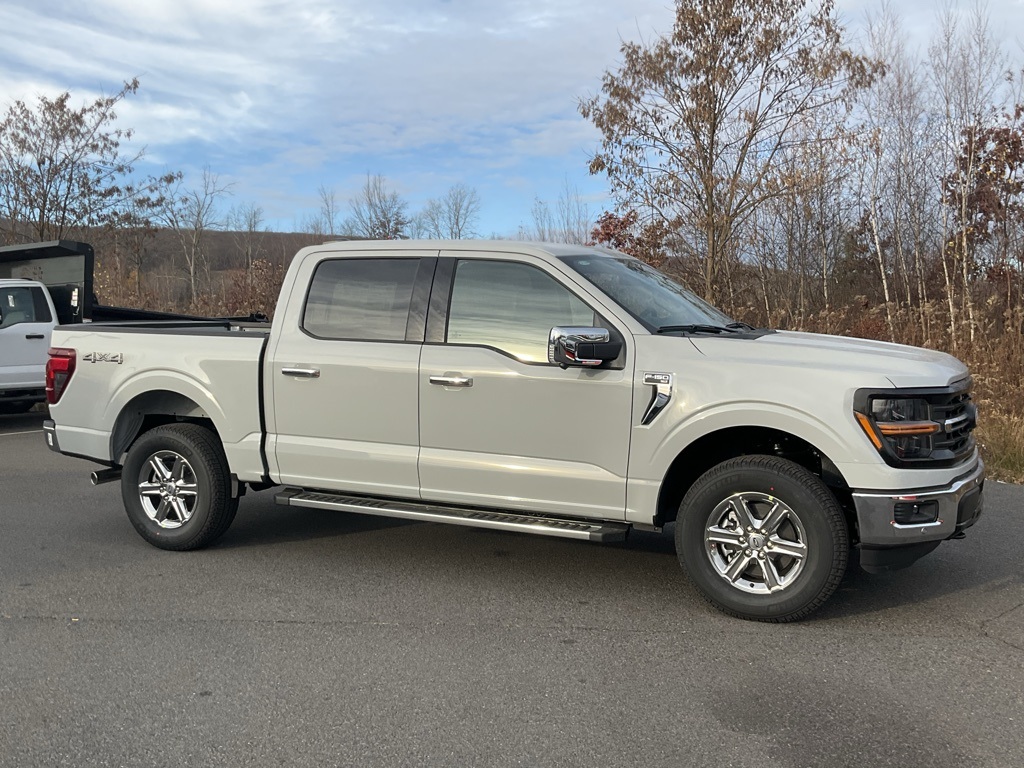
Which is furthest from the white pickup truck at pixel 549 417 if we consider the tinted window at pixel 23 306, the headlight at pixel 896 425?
the tinted window at pixel 23 306

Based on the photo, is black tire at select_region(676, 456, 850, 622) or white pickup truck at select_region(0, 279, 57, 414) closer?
black tire at select_region(676, 456, 850, 622)

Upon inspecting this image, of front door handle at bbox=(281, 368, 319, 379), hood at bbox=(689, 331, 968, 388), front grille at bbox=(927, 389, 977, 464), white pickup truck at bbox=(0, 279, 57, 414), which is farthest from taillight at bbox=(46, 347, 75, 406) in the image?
white pickup truck at bbox=(0, 279, 57, 414)

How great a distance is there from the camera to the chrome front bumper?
13.6 ft

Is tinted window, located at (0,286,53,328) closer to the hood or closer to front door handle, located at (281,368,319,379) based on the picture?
front door handle, located at (281,368,319,379)

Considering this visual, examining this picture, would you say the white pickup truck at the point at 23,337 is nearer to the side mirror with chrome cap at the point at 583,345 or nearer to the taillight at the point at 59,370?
the taillight at the point at 59,370

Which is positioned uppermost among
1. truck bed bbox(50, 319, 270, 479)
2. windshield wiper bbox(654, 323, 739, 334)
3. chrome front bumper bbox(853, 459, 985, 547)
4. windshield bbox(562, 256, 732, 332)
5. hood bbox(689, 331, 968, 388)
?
windshield bbox(562, 256, 732, 332)

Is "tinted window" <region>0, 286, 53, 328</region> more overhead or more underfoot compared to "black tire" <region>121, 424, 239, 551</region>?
more overhead

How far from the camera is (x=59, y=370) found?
242 inches

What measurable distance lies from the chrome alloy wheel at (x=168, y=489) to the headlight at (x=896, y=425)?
162 inches

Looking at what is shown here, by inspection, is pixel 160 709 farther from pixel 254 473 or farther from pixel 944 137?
pixel 944 137

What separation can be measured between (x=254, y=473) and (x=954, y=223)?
14.5 meters

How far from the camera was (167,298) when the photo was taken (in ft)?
98.7

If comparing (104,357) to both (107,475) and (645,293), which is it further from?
(645,293)

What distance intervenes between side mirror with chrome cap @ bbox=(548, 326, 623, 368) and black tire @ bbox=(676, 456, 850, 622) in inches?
33.0
